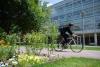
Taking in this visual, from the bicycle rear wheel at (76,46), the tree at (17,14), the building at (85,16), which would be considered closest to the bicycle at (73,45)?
the bicycle rear wheel at (76,46)

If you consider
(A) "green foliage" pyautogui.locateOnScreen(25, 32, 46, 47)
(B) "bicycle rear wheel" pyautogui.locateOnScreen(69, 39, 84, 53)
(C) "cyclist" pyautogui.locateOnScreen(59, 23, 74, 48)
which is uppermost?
(C) "cyclist" pyautogui.locateOnScreen(59, 23, 74, 48)

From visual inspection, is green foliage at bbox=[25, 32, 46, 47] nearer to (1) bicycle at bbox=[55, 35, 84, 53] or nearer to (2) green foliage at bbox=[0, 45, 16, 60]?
(2) green foliage at bbox=[0, 45, 16, 60]

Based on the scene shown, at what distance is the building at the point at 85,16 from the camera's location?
7838cm

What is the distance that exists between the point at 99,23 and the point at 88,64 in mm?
67893

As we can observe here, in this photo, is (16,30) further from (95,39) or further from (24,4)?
(95,39)

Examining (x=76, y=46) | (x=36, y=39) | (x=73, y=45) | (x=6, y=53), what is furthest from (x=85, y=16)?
(x=6, y=53)

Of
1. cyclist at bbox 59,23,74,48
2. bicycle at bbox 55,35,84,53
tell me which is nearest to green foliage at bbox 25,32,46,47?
bicycle at bbox 55,35,84,53

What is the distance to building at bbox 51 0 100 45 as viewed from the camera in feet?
257

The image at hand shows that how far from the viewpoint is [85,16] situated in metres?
82.8

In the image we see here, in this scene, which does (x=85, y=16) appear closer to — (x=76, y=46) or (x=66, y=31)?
(x=66, y=31)

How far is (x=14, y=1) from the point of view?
57.1ft

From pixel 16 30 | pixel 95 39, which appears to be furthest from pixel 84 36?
pixel 16 30

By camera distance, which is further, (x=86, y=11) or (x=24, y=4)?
(x=86, y=11)

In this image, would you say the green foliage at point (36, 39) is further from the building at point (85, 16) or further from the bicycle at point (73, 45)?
the building at point (85, 16)
